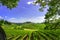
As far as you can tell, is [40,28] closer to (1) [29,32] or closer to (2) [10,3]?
(1) [29,32]

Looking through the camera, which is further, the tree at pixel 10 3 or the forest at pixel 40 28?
the forest at pixel 40 28

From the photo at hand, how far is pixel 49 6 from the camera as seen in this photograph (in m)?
6.89

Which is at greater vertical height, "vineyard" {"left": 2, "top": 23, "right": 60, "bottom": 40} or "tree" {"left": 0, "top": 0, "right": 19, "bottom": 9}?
"tree" {"left": 0, "top": 0, "right": 19, "bottom": 9}

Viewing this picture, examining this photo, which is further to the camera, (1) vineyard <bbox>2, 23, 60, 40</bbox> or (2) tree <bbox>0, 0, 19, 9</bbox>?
(1) vineyard <bbox>2, 23, 60, 40</bbox>

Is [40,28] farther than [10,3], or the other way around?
[40,28]

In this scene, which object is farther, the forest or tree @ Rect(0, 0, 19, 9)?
the forest

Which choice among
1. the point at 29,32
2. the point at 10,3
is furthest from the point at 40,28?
the point at 10,3

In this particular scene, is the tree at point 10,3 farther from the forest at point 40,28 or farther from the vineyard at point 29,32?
the vineyard at point 29,32

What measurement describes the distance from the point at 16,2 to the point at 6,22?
66cm

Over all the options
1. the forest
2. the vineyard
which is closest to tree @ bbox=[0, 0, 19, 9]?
the forest

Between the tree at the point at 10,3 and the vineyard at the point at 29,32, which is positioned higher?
the tree at the point at 10,3

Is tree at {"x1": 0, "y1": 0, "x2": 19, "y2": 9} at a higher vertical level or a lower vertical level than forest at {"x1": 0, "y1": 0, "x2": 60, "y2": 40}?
higher

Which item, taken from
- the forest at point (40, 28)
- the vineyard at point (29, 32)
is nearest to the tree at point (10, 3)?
the forest at point (40, 28)

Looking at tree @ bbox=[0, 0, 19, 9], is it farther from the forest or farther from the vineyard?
the vineyard
